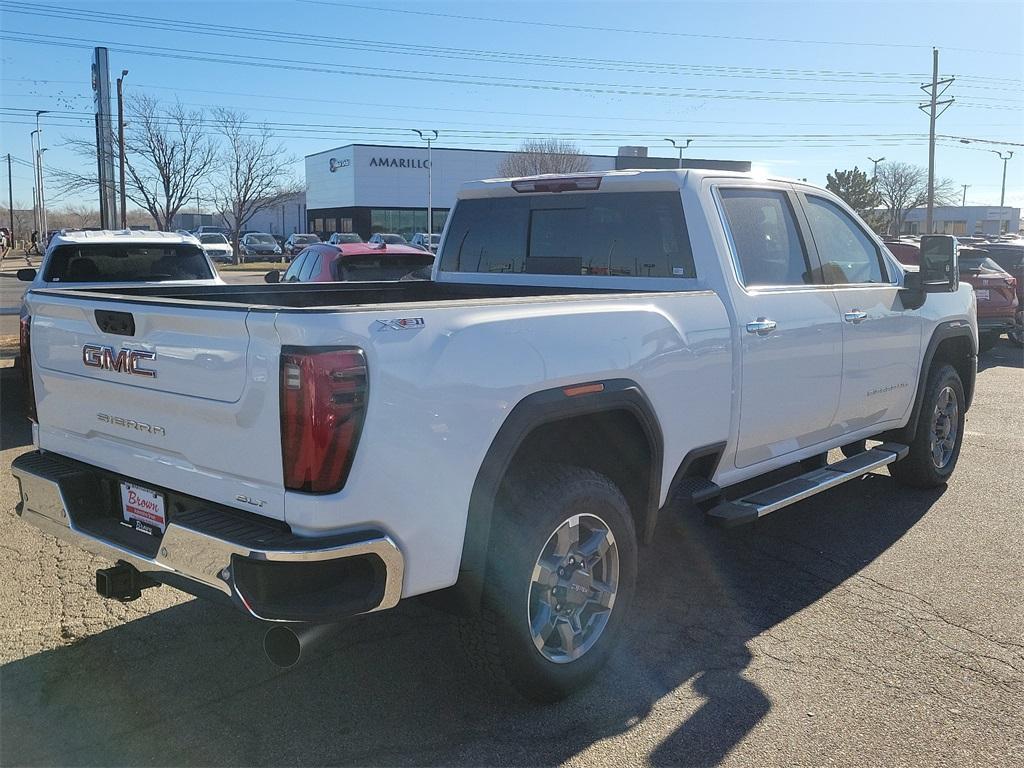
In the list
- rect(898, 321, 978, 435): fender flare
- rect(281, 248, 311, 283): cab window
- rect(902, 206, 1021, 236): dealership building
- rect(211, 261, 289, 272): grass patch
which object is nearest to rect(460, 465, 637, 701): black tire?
rect(898, 321, 978, 435): fender flare

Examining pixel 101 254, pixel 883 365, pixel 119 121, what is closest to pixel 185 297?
pixel 883 365

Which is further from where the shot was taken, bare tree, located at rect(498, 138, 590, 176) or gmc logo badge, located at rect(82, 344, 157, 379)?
bare tree, located at rect(498, 138, 590, 176)

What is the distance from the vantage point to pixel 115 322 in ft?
Answer: 10.6

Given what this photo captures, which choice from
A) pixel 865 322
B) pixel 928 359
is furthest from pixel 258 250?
pixel 865 322

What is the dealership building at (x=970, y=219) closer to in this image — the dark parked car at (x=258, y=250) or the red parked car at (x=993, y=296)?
the dark parked car at (x=258, y=250)

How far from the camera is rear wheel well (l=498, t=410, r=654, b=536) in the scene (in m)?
3.51

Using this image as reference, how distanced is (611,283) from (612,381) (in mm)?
1345

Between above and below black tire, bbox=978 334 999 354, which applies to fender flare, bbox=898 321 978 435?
above

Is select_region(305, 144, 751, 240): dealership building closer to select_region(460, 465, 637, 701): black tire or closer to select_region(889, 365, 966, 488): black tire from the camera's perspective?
select_region(889, 365, 966, 488): black tire

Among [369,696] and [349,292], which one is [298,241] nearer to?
[349,292]

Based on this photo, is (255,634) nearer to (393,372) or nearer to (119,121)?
(393,372)

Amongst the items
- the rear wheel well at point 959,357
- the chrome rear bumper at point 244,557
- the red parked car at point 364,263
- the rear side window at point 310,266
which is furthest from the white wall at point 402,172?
the chrome rear bumper at point 244,557

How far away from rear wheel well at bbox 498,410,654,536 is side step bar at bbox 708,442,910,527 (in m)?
0.56

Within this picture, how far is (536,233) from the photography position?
505 cm
